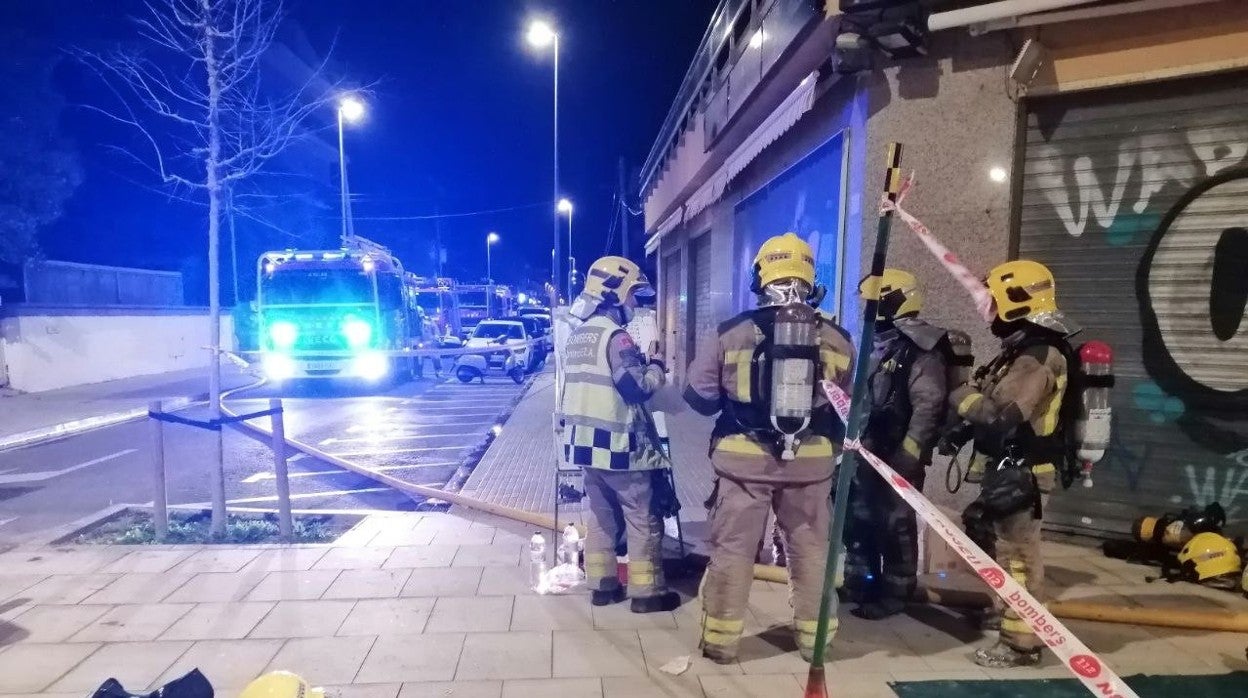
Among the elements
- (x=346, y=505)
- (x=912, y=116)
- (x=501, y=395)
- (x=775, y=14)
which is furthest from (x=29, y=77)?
(x=912, y=116)

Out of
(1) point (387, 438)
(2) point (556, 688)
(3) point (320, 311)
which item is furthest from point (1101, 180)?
(3) point (320, 311)

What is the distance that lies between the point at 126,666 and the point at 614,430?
2794 millimetres

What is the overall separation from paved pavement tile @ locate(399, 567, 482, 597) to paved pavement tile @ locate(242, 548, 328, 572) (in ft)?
2.63

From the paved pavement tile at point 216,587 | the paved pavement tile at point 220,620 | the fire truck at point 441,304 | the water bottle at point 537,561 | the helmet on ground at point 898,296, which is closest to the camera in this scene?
the paved pavement tile at point 220,620

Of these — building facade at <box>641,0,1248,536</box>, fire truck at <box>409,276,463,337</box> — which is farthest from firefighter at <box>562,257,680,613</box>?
fire truck at <box>409,276,463,337</box>

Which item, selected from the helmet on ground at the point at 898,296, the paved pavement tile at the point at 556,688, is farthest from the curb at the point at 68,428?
the helmet on ground at the point at 898,296

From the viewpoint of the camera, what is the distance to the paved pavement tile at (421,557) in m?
4.69

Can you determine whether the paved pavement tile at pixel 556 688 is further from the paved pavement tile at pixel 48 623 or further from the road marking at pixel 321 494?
the road marking at pixel 321 494

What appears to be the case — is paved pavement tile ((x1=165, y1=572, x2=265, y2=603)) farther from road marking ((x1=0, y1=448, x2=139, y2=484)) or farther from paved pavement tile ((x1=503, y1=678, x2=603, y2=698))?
road marking ((x1=0, y1=448, x2=139, y2=484))

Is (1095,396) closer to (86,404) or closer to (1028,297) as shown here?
(1028,297)

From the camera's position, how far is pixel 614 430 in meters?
3.84

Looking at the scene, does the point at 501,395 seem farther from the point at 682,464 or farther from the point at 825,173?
the point at 825,173

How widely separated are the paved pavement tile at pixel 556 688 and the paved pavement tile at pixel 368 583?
4.59 feet

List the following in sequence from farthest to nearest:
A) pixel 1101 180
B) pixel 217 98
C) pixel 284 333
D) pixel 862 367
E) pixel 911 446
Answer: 1. pixel 284 333
2. pixel 217 98
3. pixel 1101 180
4. pixel 911 446
5. pixel 862 367
